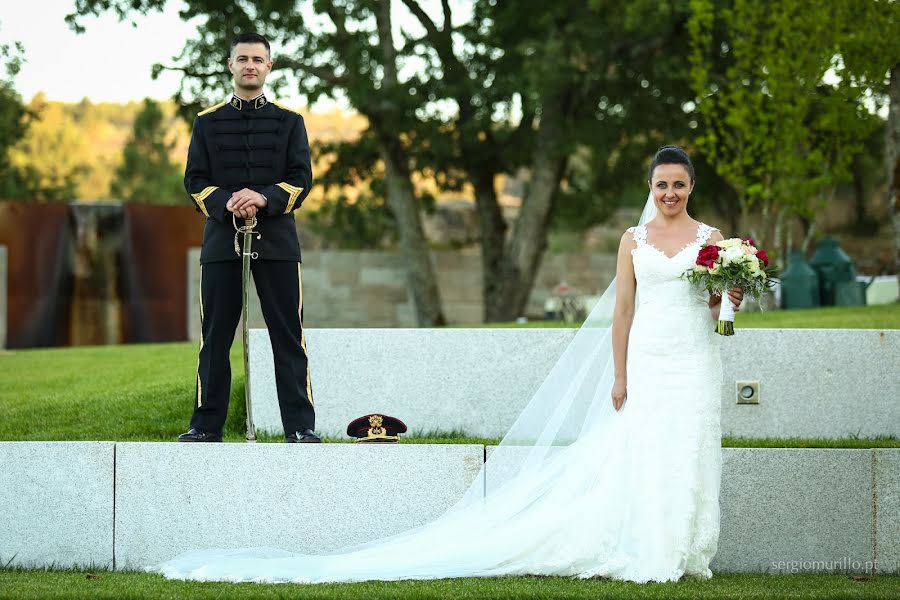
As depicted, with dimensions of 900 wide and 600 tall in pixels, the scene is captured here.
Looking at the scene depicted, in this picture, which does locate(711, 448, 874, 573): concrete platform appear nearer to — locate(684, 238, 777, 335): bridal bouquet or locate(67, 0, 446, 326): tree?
locate(684, 238, 777, 335): bridal bouquet

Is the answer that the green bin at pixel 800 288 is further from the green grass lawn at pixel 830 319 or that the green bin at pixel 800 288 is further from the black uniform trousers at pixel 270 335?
the black uniform trousers at pixel 270 335

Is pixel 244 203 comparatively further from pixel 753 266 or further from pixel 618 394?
pixel 753 266

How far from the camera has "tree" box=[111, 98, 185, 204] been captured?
1578 inches

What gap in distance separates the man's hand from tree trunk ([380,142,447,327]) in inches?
595

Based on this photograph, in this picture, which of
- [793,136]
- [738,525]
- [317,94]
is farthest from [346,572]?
[317,94]

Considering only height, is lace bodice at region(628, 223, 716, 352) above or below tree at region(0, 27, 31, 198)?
below

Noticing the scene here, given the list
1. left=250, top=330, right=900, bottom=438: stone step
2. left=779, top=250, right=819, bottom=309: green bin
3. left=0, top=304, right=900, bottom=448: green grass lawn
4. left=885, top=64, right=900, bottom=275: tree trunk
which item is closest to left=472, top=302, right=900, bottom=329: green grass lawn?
left=0, top=304, right=900, bottom=448: green grass lawn

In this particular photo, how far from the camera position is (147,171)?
41.2 m

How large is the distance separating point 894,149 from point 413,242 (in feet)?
29.0

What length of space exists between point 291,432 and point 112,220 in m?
15.5

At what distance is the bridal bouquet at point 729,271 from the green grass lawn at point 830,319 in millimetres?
4460

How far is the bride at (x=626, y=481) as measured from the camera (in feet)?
17.8

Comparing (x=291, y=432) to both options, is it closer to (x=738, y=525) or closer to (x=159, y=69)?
(x=738, y=525)

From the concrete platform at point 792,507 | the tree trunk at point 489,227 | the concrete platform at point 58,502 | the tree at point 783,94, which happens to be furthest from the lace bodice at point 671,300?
the tree trunk at point 489,227
